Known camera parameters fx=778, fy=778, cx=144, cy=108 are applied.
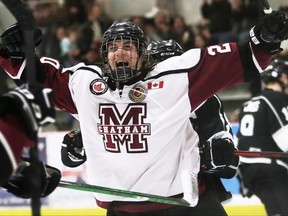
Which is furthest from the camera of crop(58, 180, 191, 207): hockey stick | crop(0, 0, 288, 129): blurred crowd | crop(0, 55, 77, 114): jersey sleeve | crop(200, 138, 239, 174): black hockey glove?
crop(0, 0, 288, 129): blurred crowd

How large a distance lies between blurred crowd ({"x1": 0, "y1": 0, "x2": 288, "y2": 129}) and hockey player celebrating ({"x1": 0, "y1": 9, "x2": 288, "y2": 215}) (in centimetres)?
391

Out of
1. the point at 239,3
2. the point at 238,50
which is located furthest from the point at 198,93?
the point at 239,3

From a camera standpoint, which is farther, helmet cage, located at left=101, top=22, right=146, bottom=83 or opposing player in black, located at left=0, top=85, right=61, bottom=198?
helmet cage, located at left=101, top=22, right=146, bottom=83

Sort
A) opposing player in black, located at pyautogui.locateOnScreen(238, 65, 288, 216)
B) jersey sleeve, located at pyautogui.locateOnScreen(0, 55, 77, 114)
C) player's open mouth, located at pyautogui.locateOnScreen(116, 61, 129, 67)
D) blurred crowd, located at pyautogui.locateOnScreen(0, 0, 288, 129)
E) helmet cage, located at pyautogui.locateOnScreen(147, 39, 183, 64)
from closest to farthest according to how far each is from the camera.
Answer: player's open mouth, located at pyautogui.locateOnScreen(116, 61, 129, 67) < jersey sleeve, located at pyautogui.locateOnScreen(0, 55, 77, 114) < helmet cage, located at pyautogui.locateOnScreen(147, 39, 183, 64) < opposing player in black, located at pyautogui.locateOnScreen(238, 65, 288, 216) < blurred crowd, located at pyautogui.locateOnScreen(0, 0, 288, 129)

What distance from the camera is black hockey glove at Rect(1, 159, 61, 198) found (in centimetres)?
244

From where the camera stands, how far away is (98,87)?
279 centimetres

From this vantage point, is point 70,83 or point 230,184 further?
point 230,184

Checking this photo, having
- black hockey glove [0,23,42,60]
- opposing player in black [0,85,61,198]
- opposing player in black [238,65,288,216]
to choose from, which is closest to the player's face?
black hockey glove [0,23,42,60]

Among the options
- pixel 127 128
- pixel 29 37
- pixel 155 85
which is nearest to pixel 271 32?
pixel 155 85

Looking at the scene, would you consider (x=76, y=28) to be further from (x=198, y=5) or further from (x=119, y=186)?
(x=119, y=186)

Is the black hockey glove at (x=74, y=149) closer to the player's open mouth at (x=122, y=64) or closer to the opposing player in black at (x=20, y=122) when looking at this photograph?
the player's open mouth at (x=122, y=64)

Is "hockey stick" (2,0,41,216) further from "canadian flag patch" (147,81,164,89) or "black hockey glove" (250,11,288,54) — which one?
"black hockey glove" (250,11,288,54)

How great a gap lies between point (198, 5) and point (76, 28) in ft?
3.84

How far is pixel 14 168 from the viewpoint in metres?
2.28
